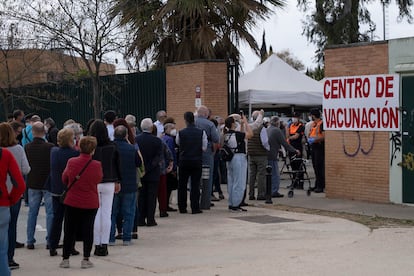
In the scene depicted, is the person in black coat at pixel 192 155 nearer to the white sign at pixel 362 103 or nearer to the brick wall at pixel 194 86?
the white sign at pixel 362 103

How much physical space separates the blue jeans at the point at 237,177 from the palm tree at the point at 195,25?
834 cm

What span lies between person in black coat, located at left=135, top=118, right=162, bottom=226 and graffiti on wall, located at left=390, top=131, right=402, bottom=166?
5155 millimetres

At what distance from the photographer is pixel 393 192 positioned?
14.7 meters

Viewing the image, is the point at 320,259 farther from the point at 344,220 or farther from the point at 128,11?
the point at 128,11

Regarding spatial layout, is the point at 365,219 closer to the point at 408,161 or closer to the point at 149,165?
the point at 408,161

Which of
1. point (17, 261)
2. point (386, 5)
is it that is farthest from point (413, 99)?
point (386, 5)

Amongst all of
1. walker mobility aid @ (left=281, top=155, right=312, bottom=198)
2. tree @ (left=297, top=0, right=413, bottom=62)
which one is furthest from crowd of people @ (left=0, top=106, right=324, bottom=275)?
tree @ (left=297, top=0, right=413, bottom=62)

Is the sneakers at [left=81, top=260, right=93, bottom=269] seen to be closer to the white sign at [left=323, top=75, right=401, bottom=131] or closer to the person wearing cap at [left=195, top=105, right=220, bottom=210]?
the person wearing cap at [left=195, top=105, right=220, bottom=210]

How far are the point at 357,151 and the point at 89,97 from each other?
11802 mm

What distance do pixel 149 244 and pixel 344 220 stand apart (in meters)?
3.80

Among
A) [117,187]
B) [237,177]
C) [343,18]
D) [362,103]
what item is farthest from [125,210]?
[343,18]

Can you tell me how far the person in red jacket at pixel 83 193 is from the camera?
8.84 m

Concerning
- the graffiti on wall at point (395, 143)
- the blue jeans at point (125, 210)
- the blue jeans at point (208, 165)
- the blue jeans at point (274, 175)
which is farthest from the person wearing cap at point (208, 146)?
the blue jeans at point (125, 210)

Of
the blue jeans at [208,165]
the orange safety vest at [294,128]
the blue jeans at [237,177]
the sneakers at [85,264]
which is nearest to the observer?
the sneakers at [85,264]
